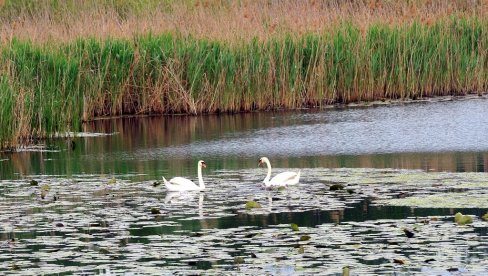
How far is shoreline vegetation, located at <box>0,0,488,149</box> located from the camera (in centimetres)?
2219

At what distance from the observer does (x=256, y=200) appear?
12352 mm

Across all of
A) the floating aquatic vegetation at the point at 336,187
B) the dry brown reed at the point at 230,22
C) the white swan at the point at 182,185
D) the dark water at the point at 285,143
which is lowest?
the floating aquatic vegetation at the point at 336,187

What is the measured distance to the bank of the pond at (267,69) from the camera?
22047 millimetres

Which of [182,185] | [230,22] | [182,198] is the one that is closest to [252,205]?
[182,198]

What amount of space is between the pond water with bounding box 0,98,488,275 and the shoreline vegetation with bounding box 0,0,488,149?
169 centimetres

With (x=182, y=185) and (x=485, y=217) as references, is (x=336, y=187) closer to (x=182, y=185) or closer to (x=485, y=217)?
(x=182, y=185)

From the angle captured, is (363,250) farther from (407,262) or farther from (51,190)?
(51,190)

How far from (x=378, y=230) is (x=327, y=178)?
3.71 metres

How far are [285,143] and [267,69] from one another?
14.6ft

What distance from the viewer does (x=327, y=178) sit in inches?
547

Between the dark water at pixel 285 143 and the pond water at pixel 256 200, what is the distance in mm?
36

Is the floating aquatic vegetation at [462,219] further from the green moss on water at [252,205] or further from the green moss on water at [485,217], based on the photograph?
the green moss on water at [252,205]

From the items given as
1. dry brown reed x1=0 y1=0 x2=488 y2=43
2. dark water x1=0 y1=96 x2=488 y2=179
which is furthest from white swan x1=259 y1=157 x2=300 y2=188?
dry brown reed x1=0 y1=0 x2=488 y2=43

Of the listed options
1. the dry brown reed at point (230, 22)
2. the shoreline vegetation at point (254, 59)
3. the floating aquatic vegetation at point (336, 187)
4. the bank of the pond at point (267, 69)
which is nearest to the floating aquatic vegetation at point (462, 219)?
the floating aquatic vegetation at point (336, 187)
